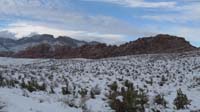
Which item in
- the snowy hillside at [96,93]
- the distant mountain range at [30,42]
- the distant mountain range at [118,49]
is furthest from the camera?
the distant mountain range at [30,42]

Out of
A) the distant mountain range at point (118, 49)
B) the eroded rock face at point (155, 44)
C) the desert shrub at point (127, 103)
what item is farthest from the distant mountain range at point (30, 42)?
the desert shrub at point (127, 103)

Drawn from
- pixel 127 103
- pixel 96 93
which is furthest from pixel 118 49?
pixel 127 103

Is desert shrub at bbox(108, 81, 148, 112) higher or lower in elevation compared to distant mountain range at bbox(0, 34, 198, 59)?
lower

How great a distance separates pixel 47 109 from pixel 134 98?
2598 mm

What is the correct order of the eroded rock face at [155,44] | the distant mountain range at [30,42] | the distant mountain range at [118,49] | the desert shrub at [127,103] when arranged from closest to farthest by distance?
1. the desert shrub at [127,103]
2. the distant mountain range at [118,49]
3. the eroded rock face at [155,44]
4. the distant mountain range at [30,42]

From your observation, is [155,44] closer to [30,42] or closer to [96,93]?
[96,93]

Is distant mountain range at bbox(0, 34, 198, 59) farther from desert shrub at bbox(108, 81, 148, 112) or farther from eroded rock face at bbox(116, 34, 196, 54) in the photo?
desert shrub at bbox(108, 81, 148, 112)

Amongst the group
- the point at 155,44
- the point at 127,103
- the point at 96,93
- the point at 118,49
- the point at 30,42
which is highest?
the point at 30,42

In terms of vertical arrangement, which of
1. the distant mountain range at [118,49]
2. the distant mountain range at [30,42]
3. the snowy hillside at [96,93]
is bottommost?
the snowy hillside at [96,93]

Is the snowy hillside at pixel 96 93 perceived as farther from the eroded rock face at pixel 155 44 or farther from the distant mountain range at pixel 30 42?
the distant mountain range at pixel 30 42

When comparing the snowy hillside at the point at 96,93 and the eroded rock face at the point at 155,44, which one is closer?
the snowy hillside at the point at 96,93

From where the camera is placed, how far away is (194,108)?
14.7 metres

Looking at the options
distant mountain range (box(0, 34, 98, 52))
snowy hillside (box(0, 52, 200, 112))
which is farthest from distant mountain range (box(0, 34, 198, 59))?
distant mountain range (box(0, 34, 98, 52))

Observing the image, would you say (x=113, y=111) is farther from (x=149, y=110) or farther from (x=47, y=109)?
(x=47, y=109)
